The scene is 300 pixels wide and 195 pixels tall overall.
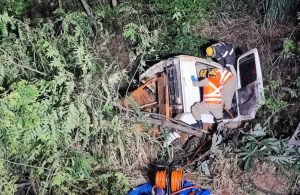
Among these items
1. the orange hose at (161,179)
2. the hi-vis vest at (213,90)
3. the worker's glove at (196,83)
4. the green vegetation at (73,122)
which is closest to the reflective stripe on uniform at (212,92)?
the hi-vis vest at (213,90)

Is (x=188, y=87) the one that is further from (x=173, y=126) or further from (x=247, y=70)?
(x=247, y=70)

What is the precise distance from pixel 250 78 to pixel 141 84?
6.21 ft

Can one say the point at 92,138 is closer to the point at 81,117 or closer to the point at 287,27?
the point at 81,117

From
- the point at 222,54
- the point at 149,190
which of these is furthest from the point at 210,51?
the point at 149,190

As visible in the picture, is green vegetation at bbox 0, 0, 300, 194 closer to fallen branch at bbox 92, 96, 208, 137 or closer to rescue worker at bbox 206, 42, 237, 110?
fallen branch at bbox 92, 96, 208, 137

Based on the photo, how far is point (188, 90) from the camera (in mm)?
6238

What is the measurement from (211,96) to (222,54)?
3.43ft

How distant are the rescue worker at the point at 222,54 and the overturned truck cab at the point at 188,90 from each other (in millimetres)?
145

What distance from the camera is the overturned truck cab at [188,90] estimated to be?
621 cm

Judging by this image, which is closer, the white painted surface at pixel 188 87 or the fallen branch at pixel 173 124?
the fallen branch at pixel 173 124

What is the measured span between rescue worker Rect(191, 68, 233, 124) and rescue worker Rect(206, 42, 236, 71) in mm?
573

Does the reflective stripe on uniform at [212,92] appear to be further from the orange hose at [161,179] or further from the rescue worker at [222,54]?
the orange hose at [161,179]

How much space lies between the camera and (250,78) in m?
6.55

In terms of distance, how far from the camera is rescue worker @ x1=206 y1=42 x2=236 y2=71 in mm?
6719
